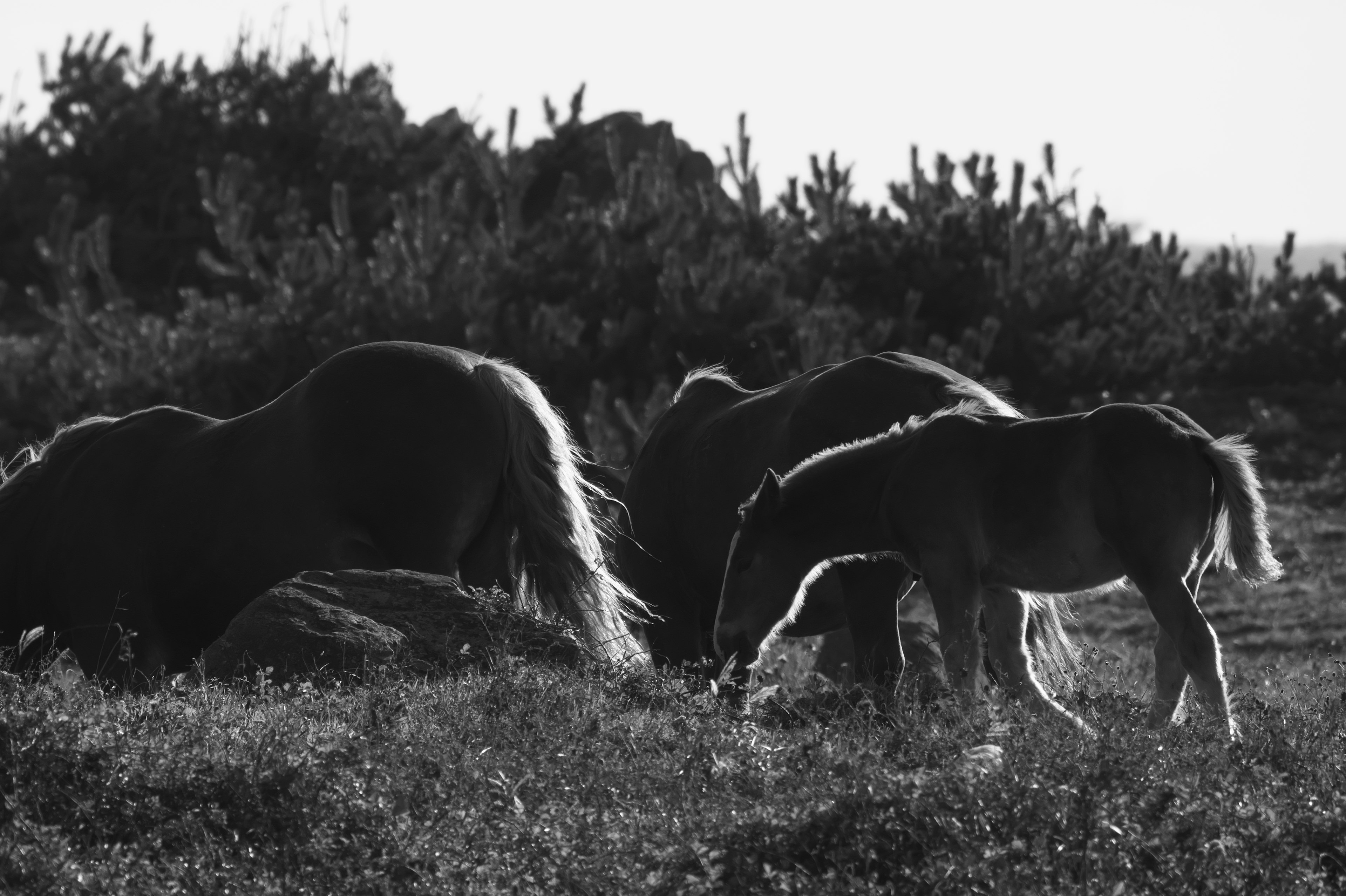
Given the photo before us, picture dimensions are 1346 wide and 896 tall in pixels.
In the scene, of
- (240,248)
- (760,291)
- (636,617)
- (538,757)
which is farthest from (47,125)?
(538,757)

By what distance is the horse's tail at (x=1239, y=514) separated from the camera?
5.86 m

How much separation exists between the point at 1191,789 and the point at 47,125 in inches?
1142

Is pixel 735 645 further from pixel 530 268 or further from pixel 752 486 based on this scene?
pixel 530 268

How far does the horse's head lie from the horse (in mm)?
394

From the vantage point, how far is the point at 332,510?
292 inches

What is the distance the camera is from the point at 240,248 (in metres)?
22.4

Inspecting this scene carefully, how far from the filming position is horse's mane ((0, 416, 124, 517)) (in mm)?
8320

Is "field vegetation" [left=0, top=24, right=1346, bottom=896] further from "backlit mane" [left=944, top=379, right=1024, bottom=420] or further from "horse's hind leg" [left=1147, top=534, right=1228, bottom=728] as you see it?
"backlit mane" [left=944, top=379, right=1024, bottom=420]

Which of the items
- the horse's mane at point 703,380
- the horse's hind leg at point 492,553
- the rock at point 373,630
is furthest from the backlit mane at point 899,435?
the horse's mane at point 703,380

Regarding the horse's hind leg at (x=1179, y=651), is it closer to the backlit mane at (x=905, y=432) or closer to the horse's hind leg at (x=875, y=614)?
the backlit mane at (x=905, y=432)

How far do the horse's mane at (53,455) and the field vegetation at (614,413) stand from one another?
5.77ft

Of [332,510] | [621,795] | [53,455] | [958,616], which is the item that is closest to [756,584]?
[958,616]

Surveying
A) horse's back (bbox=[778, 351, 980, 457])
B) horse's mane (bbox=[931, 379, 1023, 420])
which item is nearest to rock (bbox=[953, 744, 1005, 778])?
horse's mane (bbox=[931, 379, 1023, 420])

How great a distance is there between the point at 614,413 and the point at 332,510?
11.5 m
